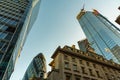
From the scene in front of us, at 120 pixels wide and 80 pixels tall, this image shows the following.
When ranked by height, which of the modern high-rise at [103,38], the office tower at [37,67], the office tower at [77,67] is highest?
the modern high-rise at [103,38]

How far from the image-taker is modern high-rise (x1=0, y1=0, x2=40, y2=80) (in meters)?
57.0

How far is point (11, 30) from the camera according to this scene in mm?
71625

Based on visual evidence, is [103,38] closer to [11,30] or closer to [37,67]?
[37,67]

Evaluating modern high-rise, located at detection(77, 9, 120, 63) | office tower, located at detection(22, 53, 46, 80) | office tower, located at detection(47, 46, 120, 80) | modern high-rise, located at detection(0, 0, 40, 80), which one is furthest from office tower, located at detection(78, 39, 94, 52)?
modern high-rise, located at detection(77, 9, 120, 63)

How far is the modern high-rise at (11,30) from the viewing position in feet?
187

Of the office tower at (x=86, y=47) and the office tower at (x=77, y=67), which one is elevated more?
the office tower at (x=86, y=47)

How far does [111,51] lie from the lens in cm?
15088

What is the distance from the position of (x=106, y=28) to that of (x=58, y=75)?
498ft

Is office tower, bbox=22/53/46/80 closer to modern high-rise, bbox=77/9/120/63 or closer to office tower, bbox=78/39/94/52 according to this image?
office tower, bbox=78/39/94/52

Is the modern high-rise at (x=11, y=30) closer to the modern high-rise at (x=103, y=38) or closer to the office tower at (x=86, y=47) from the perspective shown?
the office tower at (x=86, y=47)

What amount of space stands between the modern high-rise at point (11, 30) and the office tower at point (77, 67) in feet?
77.4

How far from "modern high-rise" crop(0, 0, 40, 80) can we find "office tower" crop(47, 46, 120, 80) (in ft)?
77.4

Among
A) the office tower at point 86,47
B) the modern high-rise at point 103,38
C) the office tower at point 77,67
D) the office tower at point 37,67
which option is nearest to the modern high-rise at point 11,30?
the office tower at point 77,67

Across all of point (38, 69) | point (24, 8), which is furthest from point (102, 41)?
point (24, 8)
